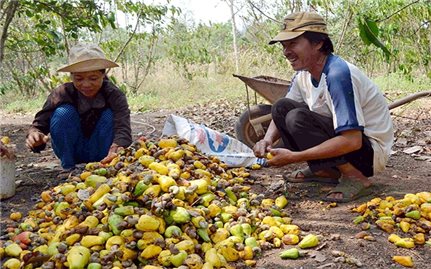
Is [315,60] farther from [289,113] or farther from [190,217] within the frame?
[190,217]

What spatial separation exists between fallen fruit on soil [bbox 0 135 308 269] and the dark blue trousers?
559mm

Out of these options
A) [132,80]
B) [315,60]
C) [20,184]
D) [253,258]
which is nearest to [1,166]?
[20,184]

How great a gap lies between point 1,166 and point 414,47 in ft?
22.7

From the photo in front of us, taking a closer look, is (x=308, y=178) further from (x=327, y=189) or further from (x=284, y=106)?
(x=284, y=106)

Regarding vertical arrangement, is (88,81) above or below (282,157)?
above

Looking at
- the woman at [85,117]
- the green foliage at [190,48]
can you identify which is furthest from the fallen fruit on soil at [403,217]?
the green foliage at [190,48]

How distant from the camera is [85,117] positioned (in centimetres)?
316

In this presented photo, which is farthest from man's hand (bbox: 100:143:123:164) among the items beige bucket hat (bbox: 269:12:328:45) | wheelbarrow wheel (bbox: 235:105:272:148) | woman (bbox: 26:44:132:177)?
wheelbarrow wheel (bbox: 235:105:272:148)

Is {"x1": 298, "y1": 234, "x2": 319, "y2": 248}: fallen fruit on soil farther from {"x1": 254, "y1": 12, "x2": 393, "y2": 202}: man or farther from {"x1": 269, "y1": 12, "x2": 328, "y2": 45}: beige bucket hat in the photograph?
{"x1": 269, "y1": 12, "x2": 328, "y2": 45}: beige bucket hat

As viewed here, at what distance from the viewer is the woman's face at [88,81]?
2925 millimetres

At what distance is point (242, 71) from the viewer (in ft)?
30.4

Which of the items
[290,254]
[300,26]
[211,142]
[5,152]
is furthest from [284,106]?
[5,152]

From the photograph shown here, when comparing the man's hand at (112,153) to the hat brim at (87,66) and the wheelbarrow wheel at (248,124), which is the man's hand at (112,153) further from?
the wheelbarrow wheel at (248,124)

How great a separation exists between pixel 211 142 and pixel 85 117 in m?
0.89
